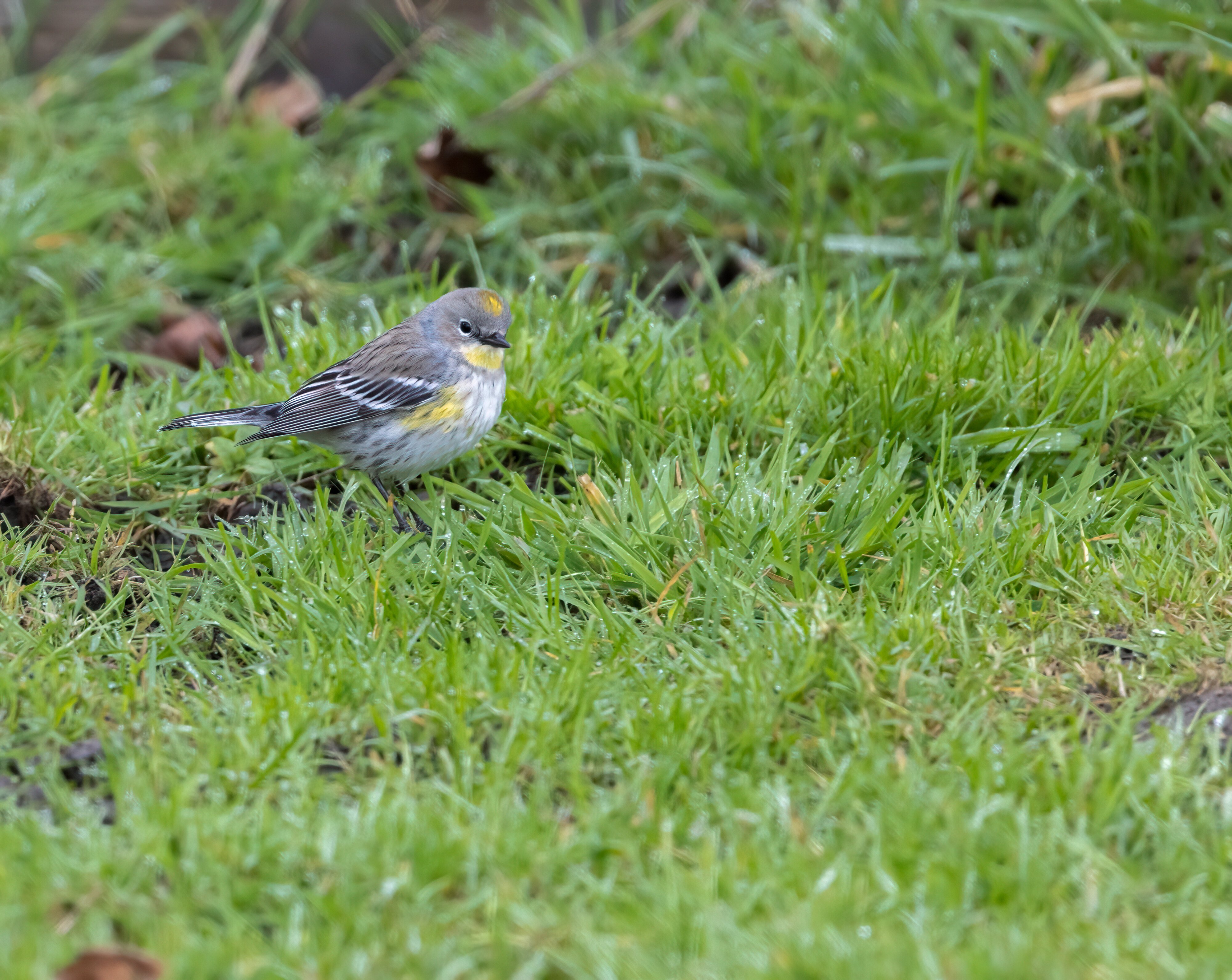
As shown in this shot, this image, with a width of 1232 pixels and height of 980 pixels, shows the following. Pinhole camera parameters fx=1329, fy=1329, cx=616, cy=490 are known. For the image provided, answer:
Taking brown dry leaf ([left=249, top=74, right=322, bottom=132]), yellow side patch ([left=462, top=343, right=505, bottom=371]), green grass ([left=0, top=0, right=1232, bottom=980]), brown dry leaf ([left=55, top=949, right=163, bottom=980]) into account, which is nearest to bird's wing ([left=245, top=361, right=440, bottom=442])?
yellow side patch ([left=462, top=343, right=505, bottom=371])

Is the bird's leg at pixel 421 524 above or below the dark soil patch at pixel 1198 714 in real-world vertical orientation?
above

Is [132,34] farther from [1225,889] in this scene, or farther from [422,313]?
[1225,889]

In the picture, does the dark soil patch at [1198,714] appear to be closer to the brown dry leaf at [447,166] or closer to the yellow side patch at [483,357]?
the yellow side patch at [483,357]

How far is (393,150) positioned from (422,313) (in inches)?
96.4

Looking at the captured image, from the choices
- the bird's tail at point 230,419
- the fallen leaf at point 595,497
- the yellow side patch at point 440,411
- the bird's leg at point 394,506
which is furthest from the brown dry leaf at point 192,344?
the fallen leaf at point 595,497

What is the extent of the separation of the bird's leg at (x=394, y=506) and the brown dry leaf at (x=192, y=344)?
146 centimetres

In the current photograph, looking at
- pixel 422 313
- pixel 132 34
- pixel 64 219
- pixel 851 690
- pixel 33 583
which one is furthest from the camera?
pixel 132 34

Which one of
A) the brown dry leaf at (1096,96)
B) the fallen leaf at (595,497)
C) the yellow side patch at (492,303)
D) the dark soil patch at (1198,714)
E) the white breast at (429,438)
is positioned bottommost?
the dark soil patch at (1198,714)

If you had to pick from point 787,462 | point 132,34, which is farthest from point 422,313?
point 132,34

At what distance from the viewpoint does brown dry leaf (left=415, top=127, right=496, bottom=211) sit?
6.50m

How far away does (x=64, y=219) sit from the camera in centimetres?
621

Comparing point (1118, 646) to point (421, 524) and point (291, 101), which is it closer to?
point (421, 524)

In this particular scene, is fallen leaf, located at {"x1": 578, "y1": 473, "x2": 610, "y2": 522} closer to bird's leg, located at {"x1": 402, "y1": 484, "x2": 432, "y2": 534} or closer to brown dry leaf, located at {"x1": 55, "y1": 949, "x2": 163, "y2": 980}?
bird's leg, located at {"x1": 402, "y1": 484, "x2": 432, "y2": 534}

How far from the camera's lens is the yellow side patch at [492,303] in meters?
4.58
